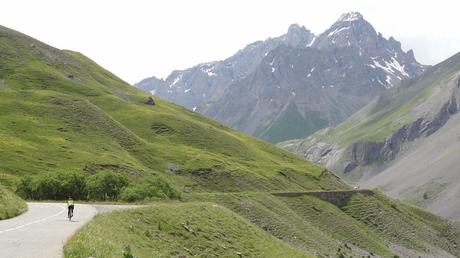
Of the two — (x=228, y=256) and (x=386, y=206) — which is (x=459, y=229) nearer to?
(x=386, y=206)

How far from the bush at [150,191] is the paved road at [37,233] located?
2617cm

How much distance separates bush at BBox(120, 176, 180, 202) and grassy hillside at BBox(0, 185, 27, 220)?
25.6 m

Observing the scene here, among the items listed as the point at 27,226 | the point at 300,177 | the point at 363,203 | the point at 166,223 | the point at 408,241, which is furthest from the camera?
the point at 300,177

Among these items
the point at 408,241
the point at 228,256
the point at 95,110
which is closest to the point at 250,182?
the point at 408,241

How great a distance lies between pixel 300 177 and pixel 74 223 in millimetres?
150887

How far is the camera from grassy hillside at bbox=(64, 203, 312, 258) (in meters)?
31.6

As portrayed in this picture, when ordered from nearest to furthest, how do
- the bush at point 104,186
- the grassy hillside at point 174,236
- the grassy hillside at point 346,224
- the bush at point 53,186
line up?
the grassy hillside at point 174,236, the bush at point 53,186, the bush at point 104,186, the grassy hillside at point 346,224

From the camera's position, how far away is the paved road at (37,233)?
2819 cm

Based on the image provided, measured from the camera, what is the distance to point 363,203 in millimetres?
150000

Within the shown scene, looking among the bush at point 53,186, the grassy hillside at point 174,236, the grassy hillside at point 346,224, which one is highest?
the grassy hillside at point 174,236

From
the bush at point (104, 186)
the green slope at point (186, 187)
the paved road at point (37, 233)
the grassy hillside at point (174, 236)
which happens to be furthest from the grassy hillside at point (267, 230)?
the bush at point (104, 186)

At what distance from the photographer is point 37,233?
36188mm

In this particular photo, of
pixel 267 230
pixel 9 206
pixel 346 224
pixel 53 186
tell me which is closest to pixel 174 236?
pixel 9 206

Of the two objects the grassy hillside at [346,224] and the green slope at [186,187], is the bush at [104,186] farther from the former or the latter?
the grassy hillside at [346,224]
